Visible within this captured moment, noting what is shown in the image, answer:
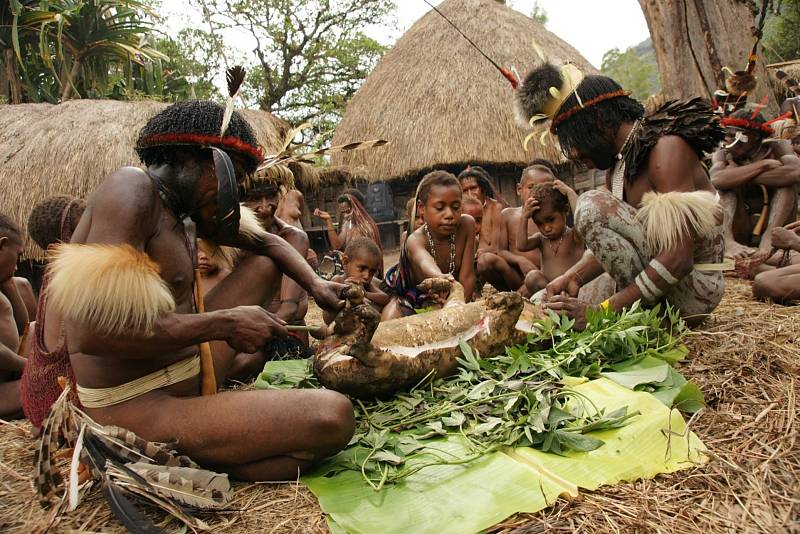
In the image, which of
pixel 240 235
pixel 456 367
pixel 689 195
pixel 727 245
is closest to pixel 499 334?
pixel 456 367

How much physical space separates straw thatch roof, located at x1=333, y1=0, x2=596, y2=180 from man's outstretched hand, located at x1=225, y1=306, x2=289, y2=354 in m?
9.19

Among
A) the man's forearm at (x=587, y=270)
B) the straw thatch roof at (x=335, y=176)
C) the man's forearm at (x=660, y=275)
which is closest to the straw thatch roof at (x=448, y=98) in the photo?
the straw thatch roof at (x=335, y=176)

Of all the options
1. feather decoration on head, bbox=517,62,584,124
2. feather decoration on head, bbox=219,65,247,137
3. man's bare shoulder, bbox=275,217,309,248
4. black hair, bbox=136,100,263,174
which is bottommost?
man's bare shoulder, bbox=275,217,309,248

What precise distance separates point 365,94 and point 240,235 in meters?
10.5

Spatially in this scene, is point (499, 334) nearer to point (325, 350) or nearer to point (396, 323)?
point (396, 323)

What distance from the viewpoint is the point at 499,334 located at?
2.56m

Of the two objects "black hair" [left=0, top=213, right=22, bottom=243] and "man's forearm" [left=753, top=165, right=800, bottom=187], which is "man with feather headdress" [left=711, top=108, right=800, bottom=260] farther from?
"black hair" [left=0, top=213, right=22, bottom=243]

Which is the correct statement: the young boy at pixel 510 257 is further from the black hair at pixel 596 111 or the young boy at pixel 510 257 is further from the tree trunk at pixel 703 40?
the tree trunk at pixel 703 40

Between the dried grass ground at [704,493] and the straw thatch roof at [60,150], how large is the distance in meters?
6.71

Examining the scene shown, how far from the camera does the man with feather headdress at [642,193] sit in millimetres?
2652

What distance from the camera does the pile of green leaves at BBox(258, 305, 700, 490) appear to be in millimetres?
1772

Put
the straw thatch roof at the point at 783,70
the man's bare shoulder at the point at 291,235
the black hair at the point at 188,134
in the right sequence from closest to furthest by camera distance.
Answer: the black hair at the point at 188,134
the man's bare shoulder at the point at 291,235
the straw thatch roof at the point at 783,70

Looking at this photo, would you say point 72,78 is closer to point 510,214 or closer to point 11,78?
point 11,78

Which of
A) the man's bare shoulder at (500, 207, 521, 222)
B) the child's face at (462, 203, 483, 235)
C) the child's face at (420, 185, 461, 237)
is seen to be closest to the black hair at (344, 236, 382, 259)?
the child's face at (420, 185, 461, 237)
